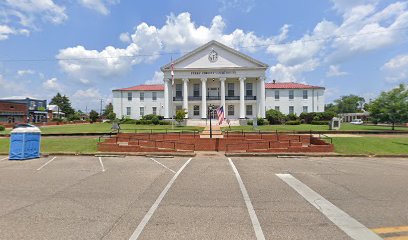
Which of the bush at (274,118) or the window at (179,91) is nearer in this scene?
the bush at (274,118)

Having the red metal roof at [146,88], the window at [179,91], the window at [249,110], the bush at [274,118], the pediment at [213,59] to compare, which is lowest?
the bush at [274,118]

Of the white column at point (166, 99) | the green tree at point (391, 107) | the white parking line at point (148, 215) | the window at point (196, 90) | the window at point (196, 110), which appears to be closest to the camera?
the white parking line at point (148, 215)

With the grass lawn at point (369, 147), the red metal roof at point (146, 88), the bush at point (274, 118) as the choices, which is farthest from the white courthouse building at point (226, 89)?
the grass lawn at point (369, 147)

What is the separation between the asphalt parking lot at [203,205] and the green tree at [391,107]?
2637 centimetres

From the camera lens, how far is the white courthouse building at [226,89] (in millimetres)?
44312

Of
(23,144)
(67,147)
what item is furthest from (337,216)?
(67,147)

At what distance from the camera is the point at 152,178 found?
28.4 feet

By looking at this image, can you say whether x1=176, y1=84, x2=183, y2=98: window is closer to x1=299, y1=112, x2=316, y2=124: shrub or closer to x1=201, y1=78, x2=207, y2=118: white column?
x1=201, y1=78, x2=207, y2=118: white column

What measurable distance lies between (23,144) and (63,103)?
370ft

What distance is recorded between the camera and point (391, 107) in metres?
30.5

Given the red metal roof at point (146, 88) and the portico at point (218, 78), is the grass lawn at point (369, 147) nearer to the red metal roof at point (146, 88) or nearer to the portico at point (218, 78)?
the portico at point (218, 78)

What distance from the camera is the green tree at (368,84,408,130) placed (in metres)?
30.0

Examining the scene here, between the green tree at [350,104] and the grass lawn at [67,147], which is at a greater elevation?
the green tree at [350,104]

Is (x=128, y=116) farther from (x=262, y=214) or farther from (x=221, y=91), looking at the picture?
(x=262, y=214)
